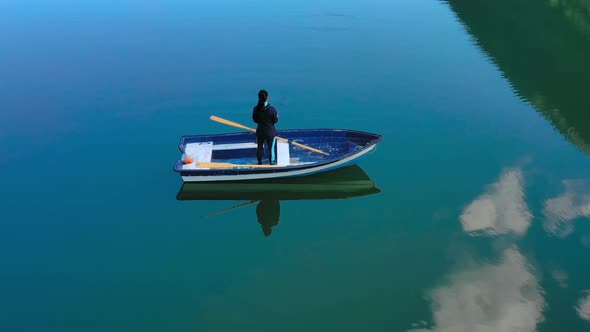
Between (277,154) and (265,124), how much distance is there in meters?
1.27

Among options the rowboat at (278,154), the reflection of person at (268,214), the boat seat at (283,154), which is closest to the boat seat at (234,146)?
the rowboat at (278,154)

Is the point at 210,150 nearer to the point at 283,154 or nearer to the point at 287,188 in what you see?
the point at 283,154

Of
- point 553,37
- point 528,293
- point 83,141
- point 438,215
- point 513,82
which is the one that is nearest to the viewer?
point 528,293

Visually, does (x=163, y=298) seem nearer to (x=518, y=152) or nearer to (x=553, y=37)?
(x=518, y=152)

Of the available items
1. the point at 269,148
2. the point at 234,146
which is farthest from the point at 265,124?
the point at 234,146

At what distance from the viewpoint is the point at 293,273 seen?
12.5 meters

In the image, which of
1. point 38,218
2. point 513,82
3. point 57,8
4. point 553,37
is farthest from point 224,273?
point 57,8

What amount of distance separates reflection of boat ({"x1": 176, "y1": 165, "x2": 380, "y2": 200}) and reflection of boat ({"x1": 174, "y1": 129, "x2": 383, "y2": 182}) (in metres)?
0.43

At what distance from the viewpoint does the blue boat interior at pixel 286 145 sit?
15820mm

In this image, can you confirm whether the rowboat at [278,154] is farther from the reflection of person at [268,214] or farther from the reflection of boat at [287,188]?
the reflection of person at [268,214]

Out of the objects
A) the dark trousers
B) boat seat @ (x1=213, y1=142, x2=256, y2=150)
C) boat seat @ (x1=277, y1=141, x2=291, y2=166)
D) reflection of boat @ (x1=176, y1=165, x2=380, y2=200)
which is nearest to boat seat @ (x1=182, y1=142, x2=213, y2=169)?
boat seat @ (x1=213, y1=142, x2=256, y2=150)

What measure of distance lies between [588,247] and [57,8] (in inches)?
1261

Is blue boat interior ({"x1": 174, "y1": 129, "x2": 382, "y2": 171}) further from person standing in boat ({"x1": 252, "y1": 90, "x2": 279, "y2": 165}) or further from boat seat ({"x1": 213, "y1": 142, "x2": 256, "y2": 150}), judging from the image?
person standing in boat ({"x1": 252, "y1": 90, "x2": 279, "y2": 165})

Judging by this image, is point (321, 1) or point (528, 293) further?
point (321, 1)
